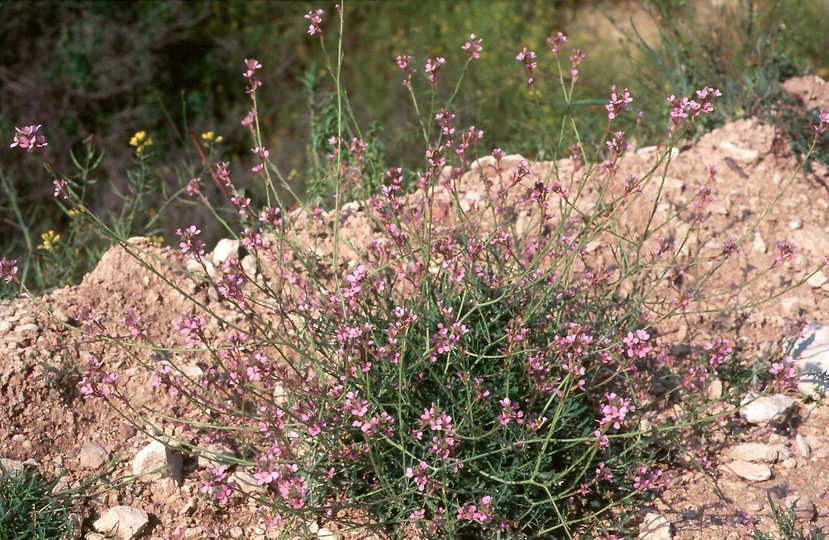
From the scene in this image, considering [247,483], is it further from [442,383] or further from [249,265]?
[249,265]

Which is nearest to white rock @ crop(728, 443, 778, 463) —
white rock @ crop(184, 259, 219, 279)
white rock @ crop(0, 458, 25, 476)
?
white rock @ crop(184, 259, 219, 279)

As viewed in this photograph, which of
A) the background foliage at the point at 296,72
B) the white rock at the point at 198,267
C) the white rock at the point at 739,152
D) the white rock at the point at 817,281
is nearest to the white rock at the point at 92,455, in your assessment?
the white rock at the point at 198,267

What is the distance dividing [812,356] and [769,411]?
0.37m

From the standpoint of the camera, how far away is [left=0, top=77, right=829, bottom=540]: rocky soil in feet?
9.48

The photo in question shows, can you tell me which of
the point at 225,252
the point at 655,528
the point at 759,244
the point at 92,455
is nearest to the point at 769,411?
the point at 655,528

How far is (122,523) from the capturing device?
9.23 feet

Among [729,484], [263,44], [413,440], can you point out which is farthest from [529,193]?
[263,44]

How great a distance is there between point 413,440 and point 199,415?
94cm

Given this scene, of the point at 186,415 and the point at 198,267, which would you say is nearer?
the point at 186,415

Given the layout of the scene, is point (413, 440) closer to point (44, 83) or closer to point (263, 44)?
point (44, 83)

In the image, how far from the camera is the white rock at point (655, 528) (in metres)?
2.79

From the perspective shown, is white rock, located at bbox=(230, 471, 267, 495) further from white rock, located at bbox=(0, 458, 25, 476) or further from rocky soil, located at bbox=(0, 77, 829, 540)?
white rock, located at bbox=(0, 458, 25, 476)

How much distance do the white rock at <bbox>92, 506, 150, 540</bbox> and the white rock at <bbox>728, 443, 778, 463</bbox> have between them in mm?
1957

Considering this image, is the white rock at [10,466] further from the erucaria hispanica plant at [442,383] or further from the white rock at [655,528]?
the white rock at [655,528]
